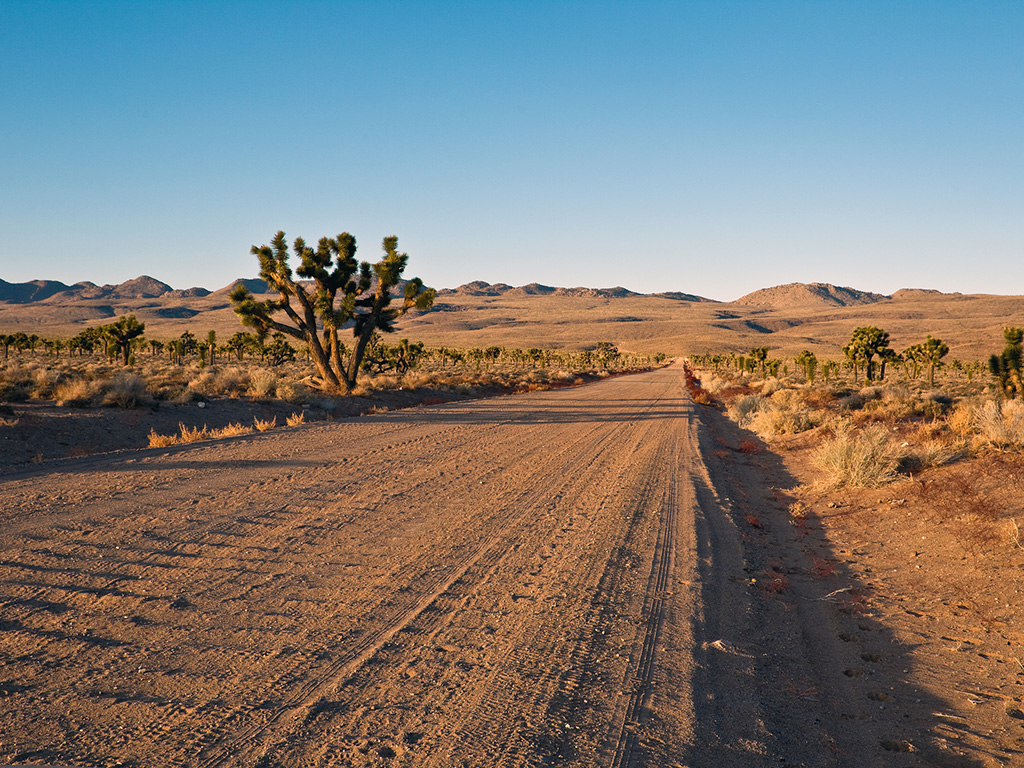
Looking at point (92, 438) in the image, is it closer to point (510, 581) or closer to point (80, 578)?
point (80, 578)

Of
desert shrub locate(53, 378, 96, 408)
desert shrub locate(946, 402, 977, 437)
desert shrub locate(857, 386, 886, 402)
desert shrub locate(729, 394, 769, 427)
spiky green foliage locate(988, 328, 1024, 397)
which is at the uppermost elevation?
spiky green foliage locate(988, 328, 1024, 397)

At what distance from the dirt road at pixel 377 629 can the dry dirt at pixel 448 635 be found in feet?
0.07

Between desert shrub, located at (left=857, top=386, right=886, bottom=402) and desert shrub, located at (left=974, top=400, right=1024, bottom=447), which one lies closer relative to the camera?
desert shrub, located at (left=974, top=400, right=1024, bottom=447)

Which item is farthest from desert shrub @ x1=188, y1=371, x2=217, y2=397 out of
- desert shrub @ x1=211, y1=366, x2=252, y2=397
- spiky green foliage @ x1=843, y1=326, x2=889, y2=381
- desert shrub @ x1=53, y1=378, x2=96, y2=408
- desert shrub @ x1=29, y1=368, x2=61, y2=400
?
spiky green foliage @ x1=843, y1=326, x2=889, y2=381

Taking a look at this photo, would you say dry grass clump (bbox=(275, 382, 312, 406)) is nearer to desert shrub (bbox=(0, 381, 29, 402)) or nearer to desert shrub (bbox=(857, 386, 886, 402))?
desert shrub (bbox=(0, 381, 29, 402))

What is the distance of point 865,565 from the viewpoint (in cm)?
739

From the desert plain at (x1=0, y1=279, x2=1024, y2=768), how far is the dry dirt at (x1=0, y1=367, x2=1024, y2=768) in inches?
0.9

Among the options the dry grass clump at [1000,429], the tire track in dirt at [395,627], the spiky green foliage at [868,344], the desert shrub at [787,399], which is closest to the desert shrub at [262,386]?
the tire track in dirt at [395,627]

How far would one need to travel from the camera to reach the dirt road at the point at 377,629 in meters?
3.43

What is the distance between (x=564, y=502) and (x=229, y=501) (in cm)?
435

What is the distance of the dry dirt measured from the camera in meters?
3.48

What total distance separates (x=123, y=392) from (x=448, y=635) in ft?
51.0

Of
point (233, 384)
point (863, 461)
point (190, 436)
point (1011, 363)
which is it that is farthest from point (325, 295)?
point (1011, 363)

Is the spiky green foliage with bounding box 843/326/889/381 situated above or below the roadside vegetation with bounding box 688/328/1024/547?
above
